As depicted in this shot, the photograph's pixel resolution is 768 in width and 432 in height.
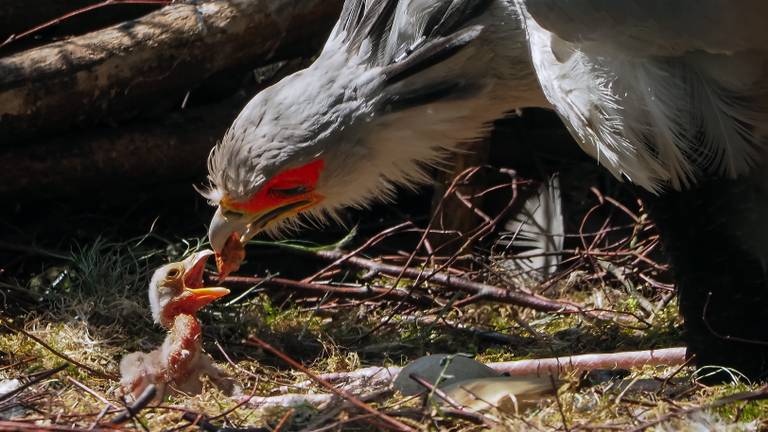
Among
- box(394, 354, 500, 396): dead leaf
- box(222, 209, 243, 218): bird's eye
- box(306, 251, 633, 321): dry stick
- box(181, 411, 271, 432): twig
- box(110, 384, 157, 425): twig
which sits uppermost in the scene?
box(222, 209, 243, 218): bird's eye

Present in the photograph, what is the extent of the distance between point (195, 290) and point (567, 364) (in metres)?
1.25

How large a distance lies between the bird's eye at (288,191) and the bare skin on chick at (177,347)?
1.51ft

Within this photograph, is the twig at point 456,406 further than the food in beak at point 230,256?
No

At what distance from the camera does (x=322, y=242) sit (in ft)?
16.5

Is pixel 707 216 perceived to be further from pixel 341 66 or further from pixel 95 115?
pixel 95 115

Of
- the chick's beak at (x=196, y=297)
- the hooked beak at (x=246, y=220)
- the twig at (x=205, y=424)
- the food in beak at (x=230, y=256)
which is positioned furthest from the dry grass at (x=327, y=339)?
the hooked beak at (x=246, y=220)

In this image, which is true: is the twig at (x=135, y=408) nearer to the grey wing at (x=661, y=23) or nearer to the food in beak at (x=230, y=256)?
the food in beak at (x=230, y=256)

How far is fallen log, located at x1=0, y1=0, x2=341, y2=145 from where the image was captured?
4.36 m

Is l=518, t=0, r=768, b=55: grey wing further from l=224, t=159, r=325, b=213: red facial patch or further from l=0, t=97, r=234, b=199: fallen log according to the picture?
l=0, t=97, r=234, b=199: fallen log

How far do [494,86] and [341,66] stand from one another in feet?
1.52

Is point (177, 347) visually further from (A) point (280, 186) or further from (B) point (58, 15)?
(B) point (58, 15)

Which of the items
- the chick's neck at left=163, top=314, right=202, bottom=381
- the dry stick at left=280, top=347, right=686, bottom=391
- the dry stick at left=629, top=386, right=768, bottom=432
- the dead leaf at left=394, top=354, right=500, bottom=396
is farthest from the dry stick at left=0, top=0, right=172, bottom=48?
the dry stick at left=629, top=386, right=768, bottom=432

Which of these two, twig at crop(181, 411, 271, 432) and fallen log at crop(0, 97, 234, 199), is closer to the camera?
twig at crop(181, 411, 271, 432)

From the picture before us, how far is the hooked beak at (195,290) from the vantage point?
3.64m
